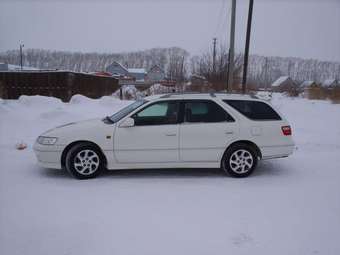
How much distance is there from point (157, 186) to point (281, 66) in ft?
311

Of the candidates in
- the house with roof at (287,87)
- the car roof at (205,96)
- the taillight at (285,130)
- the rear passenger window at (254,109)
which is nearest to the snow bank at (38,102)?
the car roof at (205,96)

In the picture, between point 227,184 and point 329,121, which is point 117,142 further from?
point 329,121

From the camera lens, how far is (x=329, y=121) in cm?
1066

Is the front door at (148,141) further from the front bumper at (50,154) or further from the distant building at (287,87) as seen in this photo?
the distant building at (287,87)

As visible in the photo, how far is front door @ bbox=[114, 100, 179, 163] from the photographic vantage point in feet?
16.1

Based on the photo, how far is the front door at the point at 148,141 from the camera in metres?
4.91

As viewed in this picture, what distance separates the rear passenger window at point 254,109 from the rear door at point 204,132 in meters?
0.29

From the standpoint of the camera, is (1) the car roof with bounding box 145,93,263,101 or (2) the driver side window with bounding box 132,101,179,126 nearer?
(2) the driver side window with bounding box 132,101,179,126

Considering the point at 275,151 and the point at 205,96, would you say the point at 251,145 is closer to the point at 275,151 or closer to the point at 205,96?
the point at 275,151

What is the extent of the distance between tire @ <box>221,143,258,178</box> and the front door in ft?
3.21

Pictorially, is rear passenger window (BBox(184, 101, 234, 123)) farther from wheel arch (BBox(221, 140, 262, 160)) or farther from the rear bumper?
the rear bumper

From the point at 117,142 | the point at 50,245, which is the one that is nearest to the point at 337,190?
the point at 117,142

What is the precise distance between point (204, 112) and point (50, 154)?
297 centimetres

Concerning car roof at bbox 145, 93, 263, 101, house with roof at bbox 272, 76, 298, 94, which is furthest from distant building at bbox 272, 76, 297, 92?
car roof at bbox 145, 93, 263, 101
